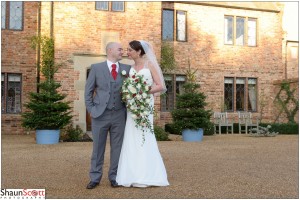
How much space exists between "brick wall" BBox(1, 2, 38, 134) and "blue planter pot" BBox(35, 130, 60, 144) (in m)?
3.98

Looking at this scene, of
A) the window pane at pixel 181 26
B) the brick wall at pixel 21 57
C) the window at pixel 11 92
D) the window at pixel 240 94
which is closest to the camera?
the brick wall at pixel 21 57

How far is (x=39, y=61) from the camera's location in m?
14.7

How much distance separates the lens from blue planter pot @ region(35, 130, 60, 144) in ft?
37.0

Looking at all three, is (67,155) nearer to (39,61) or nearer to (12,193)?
(12,193)

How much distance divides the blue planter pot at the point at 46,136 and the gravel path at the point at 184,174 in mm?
1739

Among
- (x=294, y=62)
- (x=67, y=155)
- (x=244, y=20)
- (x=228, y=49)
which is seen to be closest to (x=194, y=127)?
(x=67, y=155)

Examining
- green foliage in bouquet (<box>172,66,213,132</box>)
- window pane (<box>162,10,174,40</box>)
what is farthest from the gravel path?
window pane (<box>162,10,174,40</box>)

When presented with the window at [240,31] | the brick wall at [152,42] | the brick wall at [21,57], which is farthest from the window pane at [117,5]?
the window at [240,31]

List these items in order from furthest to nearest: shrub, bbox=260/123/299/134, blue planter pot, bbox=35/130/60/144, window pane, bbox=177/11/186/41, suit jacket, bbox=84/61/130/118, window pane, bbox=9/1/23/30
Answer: window pane, bbox=177/11/186/41
shrub, bbox=260/123/299/134
window pane, bbox=9/1/23/30
blue planter pot, bbox=35/130/60/144
suit jacket, bbox=84/61/130/118

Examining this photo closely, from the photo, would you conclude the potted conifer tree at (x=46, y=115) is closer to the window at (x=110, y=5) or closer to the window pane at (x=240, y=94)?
the window at (x=110, y=5)

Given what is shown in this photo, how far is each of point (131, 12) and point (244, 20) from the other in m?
5.97

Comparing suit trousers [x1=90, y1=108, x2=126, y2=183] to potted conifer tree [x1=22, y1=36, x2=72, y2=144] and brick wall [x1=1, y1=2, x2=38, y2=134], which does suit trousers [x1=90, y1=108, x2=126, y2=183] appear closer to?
potted conifer tree [x1=22, y1=36, x2=72, y2=144]

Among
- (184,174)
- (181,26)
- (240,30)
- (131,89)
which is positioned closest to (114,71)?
(131,89)

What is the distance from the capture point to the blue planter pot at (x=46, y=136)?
1129 cm
